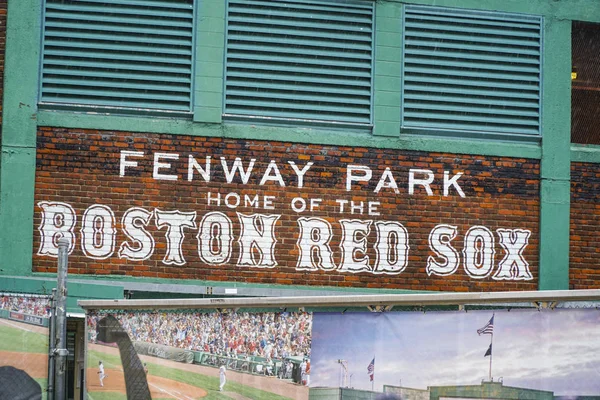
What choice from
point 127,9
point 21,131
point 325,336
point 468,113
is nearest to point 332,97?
point 468,113

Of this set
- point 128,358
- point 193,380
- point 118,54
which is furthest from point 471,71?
point 128,358

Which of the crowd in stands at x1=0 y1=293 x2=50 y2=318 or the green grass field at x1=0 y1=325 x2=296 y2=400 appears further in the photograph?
the crowd in stands at x1=0 y1=293 x2=50 y2=318

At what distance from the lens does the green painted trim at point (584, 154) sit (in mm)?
13836

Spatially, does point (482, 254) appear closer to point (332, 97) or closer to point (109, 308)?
point (332, 97)

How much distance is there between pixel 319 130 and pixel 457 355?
5.67 m

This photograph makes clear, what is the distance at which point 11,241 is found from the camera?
12516 millimetres

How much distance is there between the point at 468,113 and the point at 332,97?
6.71ft

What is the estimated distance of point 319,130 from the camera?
43.7 feet

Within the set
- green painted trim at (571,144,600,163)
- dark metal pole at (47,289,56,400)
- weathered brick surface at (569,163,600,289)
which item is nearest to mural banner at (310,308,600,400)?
dark metal pole at (47,289,56,400)

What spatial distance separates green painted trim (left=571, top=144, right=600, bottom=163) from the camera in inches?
545

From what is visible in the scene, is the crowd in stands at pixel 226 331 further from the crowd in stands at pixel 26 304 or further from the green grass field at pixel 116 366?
the crowd in stands at pixel 26 304

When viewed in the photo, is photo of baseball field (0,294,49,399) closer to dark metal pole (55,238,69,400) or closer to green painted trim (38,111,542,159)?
dark metal pole (55,238,69,400)

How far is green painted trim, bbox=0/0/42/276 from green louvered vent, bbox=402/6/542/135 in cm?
526

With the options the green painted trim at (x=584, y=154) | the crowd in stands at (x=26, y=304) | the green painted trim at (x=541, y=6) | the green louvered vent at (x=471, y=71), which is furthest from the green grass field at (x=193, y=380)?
the green painted trim at (x=584, y=154)
